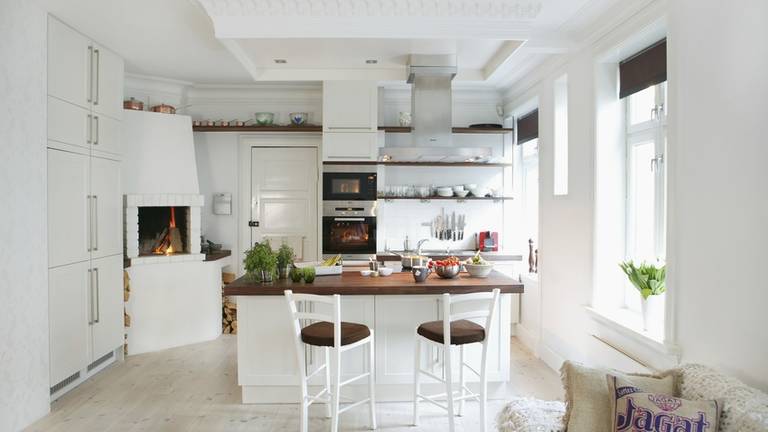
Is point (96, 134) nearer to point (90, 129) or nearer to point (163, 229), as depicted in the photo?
point (90, 129)

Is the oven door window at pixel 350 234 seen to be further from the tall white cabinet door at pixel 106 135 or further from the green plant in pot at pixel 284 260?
the tall white cabinet door at pixel 106 135

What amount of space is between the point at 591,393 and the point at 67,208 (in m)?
3.70

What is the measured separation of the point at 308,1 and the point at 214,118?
265 cm

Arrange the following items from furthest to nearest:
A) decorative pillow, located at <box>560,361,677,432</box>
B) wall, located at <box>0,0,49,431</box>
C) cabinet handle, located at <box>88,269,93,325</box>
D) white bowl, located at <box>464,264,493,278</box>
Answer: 1. cabinet handle, located at <box>88,269,93,325</box>
2. white bowl, located at <box>464,264,493,278</box>
3. wall, located at <box>0,0,49,431</box>
4. decorative pillow, located at <box>560,361,677,432</box>

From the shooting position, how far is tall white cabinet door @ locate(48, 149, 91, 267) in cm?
331

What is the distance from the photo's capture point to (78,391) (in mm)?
3557

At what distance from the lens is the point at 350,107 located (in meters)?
4.93

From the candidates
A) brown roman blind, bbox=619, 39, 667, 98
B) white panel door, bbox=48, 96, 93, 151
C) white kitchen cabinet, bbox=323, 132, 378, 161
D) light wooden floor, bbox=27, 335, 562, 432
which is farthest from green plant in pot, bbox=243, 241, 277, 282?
brown roman blind, bbox=619, 39, 667, 98

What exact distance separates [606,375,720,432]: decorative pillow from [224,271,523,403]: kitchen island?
1.44 meters

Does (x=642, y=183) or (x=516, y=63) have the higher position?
(x=516, y=63)

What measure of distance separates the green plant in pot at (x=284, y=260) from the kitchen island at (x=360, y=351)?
0.32 feet

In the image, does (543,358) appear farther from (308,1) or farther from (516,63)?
(308,1)

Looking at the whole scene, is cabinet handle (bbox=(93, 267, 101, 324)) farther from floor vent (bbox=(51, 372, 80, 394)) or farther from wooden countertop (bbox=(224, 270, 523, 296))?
wooden countertop (bbox=(224, 270, 523, 296))

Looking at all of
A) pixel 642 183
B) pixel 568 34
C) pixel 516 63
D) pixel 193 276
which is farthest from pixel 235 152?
Result: pixel 642 183
